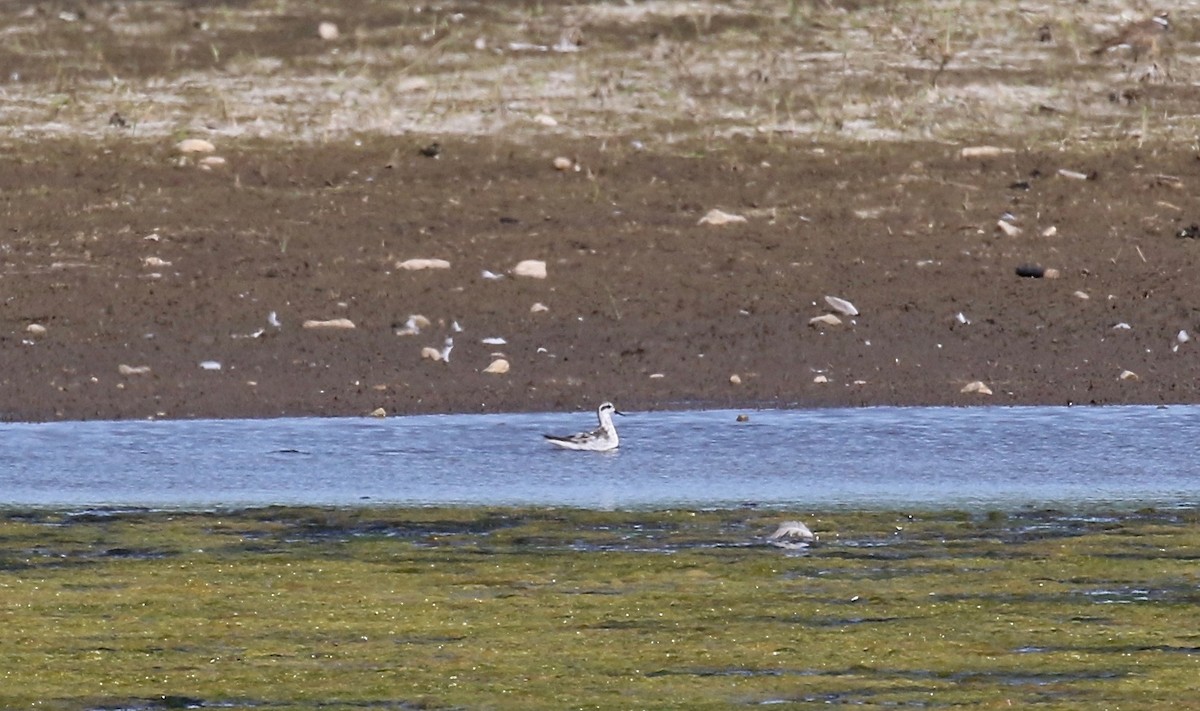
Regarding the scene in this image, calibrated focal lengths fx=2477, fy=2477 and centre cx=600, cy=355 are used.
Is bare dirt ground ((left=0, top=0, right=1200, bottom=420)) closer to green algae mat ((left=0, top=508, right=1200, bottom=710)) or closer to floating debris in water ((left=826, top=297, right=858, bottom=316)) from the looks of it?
floating debris in water ((left=826, top=297, right=858, bottom=316))

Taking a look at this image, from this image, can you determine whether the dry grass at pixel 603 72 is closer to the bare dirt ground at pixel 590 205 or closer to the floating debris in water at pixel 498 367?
the bare dirt ground at pixel 590 205

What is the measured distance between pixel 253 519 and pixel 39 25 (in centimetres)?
974

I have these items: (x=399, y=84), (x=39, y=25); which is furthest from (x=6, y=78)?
(x=399, y=84)

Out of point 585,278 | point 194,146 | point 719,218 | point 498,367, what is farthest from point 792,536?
point 194,146

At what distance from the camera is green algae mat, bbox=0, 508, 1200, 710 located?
661 centimetres

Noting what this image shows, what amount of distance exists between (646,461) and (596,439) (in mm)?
237

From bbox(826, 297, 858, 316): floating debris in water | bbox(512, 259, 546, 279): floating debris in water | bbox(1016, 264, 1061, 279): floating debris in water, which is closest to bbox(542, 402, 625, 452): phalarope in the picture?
bbox(826, 297, 858, 316): floating debris in water

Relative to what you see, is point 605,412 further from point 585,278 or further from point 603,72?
point 603,72

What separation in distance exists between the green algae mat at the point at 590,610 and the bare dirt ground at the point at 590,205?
2930 millimetres

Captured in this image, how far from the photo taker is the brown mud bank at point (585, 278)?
12297 mm

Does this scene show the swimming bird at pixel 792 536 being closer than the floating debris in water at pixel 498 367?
Yes

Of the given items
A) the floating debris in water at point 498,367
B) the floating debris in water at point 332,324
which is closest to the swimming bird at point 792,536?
the floating debris in water at point 498,367

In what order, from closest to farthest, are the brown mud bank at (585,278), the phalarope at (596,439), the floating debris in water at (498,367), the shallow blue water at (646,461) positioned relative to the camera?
the shallow blue water at (646,461) < the phalarope at (596,439) < the brown mud bank at (585,278) < the floating debris in water at (498,367)

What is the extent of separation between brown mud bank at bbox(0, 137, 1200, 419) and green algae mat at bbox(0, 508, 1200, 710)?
2.84 m
